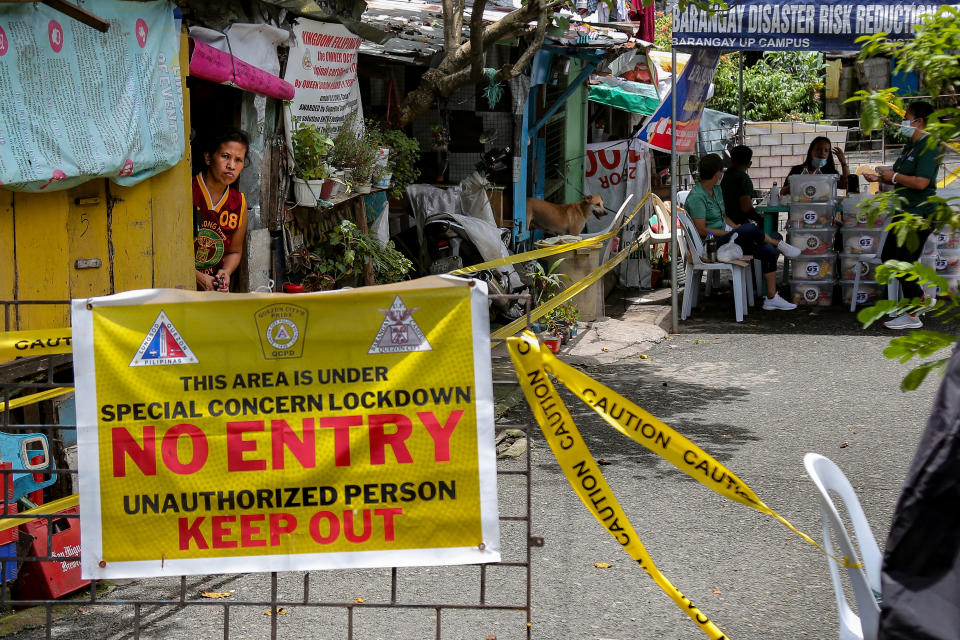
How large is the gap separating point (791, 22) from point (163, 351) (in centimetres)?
899

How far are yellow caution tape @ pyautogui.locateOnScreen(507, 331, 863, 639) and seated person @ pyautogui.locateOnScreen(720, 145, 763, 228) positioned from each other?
31.4 ft

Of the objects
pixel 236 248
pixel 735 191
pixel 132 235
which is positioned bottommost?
pixel 236 248

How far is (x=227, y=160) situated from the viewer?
664 cm

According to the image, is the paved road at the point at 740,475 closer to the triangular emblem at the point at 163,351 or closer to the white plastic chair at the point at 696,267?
the white plastic chair at the point at 696,267

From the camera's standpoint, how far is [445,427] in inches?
124

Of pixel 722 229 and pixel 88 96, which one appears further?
pixel 722 229

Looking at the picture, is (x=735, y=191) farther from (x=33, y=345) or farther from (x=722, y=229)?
(x=33, y=345)

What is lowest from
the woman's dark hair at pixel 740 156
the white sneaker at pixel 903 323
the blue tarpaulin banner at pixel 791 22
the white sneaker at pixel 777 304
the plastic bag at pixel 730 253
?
the white sneaker at pixel 903 323

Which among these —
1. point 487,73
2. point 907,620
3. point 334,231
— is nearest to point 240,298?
point 907,620

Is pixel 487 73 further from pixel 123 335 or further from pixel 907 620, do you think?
pixel 907 620

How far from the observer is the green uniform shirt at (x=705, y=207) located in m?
11.8

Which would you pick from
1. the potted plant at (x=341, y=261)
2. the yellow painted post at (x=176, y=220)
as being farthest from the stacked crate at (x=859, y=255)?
the yellow painted post at (x=176, y=220)

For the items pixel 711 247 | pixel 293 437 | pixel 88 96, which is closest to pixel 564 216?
pixel 711 247

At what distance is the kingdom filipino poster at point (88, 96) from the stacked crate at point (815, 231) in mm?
7820
